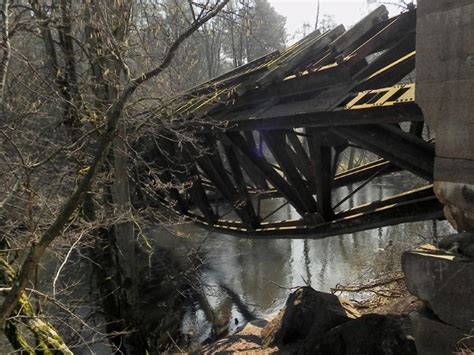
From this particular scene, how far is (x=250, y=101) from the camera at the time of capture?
20.0 ft

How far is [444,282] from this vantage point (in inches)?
116

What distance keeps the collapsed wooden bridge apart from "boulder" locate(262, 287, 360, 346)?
3.27 ft

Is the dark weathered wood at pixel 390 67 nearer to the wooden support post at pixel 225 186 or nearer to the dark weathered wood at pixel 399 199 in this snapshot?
the dark weathered wood at pixel 399 199

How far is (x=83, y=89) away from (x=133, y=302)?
4.13 metres

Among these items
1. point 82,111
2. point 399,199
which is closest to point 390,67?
point 399,199

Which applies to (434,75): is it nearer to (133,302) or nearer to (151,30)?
(151,30)

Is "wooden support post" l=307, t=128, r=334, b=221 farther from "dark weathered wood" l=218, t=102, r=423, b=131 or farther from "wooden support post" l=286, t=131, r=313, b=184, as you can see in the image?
"wooden support post" l=286, t=131, r=313, b=184

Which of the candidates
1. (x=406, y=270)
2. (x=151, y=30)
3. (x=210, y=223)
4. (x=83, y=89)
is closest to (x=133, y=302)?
(x=210, y=223)

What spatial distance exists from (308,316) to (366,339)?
1.38 meters

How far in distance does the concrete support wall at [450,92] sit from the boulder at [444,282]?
317 millimetres

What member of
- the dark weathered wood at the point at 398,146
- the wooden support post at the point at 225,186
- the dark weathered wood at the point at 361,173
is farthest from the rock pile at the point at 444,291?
the wooden support post at the point at 225,186

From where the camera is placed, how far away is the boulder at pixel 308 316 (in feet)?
19.7

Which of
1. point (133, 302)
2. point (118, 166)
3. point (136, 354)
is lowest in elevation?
point (136, 354)

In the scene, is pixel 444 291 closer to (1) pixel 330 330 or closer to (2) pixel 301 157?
(1) pixel 330 330
